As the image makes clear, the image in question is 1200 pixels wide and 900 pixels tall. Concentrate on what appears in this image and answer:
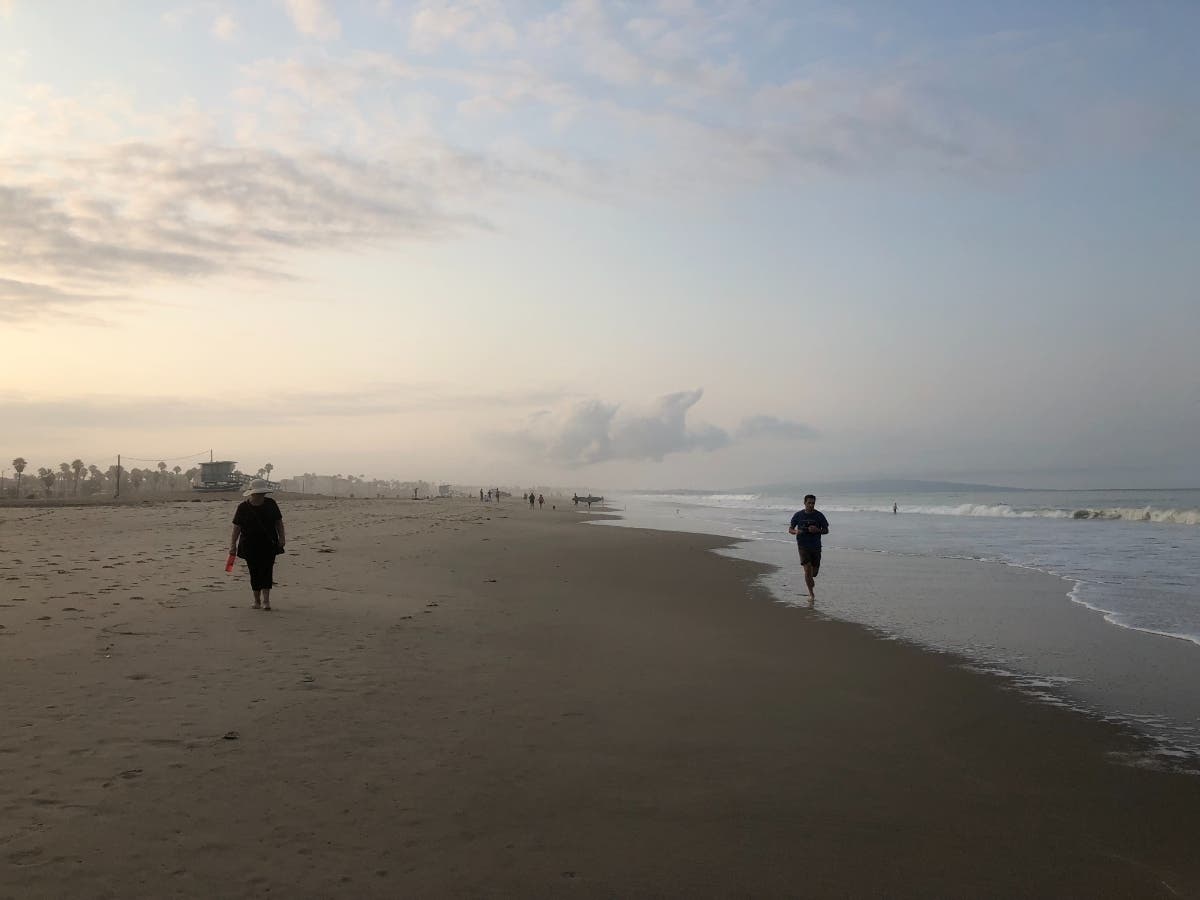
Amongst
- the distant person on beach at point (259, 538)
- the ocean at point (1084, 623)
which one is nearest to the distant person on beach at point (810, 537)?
the ocean at point (1084, 623)

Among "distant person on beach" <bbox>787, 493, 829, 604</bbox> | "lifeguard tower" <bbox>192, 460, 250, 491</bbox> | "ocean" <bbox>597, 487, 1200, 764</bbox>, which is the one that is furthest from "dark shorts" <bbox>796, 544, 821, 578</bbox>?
"lifeguard tower" <bbox>192, 460, 250, 491</bbox>

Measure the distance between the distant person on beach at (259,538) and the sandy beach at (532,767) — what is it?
429 mm

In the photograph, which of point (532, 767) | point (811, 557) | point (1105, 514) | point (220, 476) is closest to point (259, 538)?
point (532, 767)

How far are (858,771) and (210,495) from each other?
68.9m

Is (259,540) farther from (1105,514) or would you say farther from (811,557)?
(1105,514)

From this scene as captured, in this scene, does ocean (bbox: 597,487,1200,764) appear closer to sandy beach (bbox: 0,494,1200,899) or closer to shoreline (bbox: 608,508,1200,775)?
shoreline (bbox: 608,508,1200,775)

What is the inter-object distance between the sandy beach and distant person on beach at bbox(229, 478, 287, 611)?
429mm

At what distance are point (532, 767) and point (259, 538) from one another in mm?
7772

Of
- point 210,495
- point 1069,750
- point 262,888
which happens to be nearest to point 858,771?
point 1069,750

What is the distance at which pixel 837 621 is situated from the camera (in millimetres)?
12141

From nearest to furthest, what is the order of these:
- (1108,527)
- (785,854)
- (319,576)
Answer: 1. (785,854)
2. (319,576)
3. (1108,527)

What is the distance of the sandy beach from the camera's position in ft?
12.7

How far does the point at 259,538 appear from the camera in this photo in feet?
37.9

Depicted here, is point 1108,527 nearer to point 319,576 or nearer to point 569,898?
point 319,576
